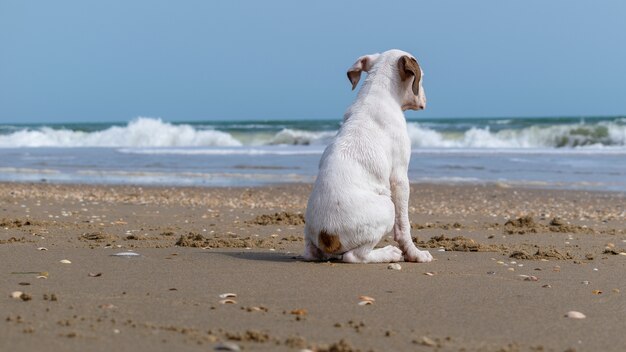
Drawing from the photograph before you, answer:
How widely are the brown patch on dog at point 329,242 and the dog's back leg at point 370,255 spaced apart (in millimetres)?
116

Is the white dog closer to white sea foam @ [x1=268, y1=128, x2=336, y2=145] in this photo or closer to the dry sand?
the dry sand

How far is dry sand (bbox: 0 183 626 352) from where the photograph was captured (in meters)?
4.01

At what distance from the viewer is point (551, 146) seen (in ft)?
140

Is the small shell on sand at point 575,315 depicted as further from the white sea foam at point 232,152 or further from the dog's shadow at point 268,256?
the white sea foam at point 232,152

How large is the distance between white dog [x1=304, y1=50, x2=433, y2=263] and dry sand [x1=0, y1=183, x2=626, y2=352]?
0.63ft

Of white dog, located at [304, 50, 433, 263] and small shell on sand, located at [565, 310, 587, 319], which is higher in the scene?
white dog, located at [304, 50, 433, 263]

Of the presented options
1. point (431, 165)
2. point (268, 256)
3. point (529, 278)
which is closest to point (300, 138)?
point (431, 165)

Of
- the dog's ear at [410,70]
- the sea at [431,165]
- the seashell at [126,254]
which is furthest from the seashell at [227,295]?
the sea at [431,165]

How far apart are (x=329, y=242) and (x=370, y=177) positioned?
59 cm

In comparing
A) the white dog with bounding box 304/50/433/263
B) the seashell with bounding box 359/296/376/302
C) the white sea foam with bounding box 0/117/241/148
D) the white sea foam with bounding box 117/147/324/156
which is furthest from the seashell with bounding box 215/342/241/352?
the white sea foam with bounding box 0/117/241/148

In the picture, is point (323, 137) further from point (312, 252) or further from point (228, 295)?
point (228, 295)

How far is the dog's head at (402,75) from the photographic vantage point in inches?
270

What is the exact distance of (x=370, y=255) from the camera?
654 centimetres

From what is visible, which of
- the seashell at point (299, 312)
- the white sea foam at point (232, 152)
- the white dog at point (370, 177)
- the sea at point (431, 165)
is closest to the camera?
the seashell at point (299, 312)
